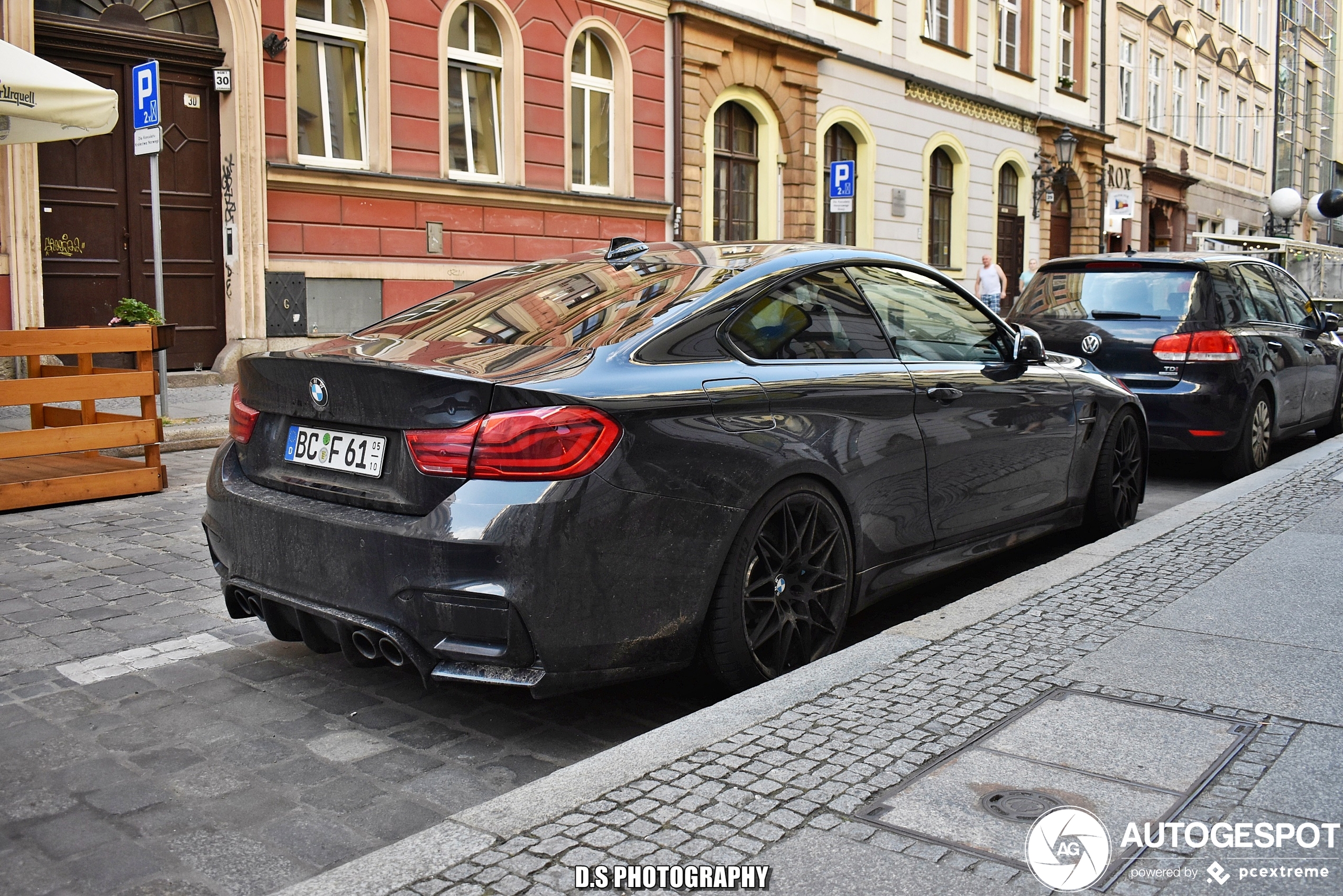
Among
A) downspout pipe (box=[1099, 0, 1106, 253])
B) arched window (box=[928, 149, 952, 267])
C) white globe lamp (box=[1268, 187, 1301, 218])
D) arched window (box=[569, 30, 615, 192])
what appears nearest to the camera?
arched window (box=[569, 30, 615, 192])

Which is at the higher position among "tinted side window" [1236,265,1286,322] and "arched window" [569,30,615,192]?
"arched window" [569,30,615,192]

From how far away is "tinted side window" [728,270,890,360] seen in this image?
158 inches

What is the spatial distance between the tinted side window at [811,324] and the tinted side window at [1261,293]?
5.53 meters

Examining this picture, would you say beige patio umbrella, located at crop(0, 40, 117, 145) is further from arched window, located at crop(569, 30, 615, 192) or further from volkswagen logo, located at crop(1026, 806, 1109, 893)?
arched window, located at crop(569, 30, 615, 192)

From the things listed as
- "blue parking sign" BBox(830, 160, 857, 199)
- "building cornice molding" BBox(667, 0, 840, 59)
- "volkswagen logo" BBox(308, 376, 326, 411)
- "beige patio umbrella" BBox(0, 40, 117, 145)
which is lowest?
"volkswagen logo" BBox(308, 376, 326, 411)

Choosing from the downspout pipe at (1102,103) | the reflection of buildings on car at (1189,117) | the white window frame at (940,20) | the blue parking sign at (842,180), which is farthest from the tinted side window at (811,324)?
the downspout pipe at (1102,103)

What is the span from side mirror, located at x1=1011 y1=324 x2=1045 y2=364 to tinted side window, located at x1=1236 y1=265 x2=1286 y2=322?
4.35 m

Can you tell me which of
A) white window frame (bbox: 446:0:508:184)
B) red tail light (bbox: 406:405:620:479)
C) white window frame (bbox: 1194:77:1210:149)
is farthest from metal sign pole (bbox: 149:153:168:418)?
white window frame (bbox: 1194:77:1210:149)

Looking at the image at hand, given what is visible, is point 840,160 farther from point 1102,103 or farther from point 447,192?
point 1102,103

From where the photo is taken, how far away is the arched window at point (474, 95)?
15.5 metres

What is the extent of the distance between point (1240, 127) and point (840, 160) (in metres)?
29.6

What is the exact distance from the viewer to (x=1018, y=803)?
2.73 m

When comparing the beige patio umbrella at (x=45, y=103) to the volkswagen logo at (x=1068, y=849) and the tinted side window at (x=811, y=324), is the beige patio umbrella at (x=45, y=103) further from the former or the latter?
the volkswagen logo at (x=1068, y=849)

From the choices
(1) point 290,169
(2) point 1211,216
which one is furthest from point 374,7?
(2) point 1211,216
